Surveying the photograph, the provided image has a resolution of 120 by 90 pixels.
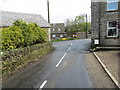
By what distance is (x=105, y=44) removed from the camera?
596 inches

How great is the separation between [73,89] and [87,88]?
0.65 metres

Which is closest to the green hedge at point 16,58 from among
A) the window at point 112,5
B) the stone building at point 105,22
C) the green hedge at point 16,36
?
the green hedge at point 16,36

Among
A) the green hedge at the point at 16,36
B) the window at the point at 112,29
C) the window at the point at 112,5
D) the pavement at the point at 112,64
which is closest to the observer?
the pavement at the point at 112,64

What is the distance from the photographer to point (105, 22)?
14961mm

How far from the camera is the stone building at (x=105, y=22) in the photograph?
14.5 meters

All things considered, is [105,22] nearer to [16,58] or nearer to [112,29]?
[112,29]

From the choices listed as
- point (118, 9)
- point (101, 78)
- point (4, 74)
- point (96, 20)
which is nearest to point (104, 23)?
point (96, 20)

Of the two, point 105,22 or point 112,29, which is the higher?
point 105,22

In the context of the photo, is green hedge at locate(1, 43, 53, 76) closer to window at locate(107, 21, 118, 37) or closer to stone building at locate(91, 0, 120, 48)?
stone building at locate(91, 0, 120, 48)

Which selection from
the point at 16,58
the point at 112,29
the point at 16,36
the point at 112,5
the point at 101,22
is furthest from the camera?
the point at 101,22

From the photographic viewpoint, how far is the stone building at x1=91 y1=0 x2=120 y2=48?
1447 cm

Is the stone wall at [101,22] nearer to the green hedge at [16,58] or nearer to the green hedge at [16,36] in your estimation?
the green hedge at [16,58]

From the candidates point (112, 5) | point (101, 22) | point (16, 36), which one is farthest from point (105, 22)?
point (16, 36)

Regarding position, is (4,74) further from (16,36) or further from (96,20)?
(96,20)
